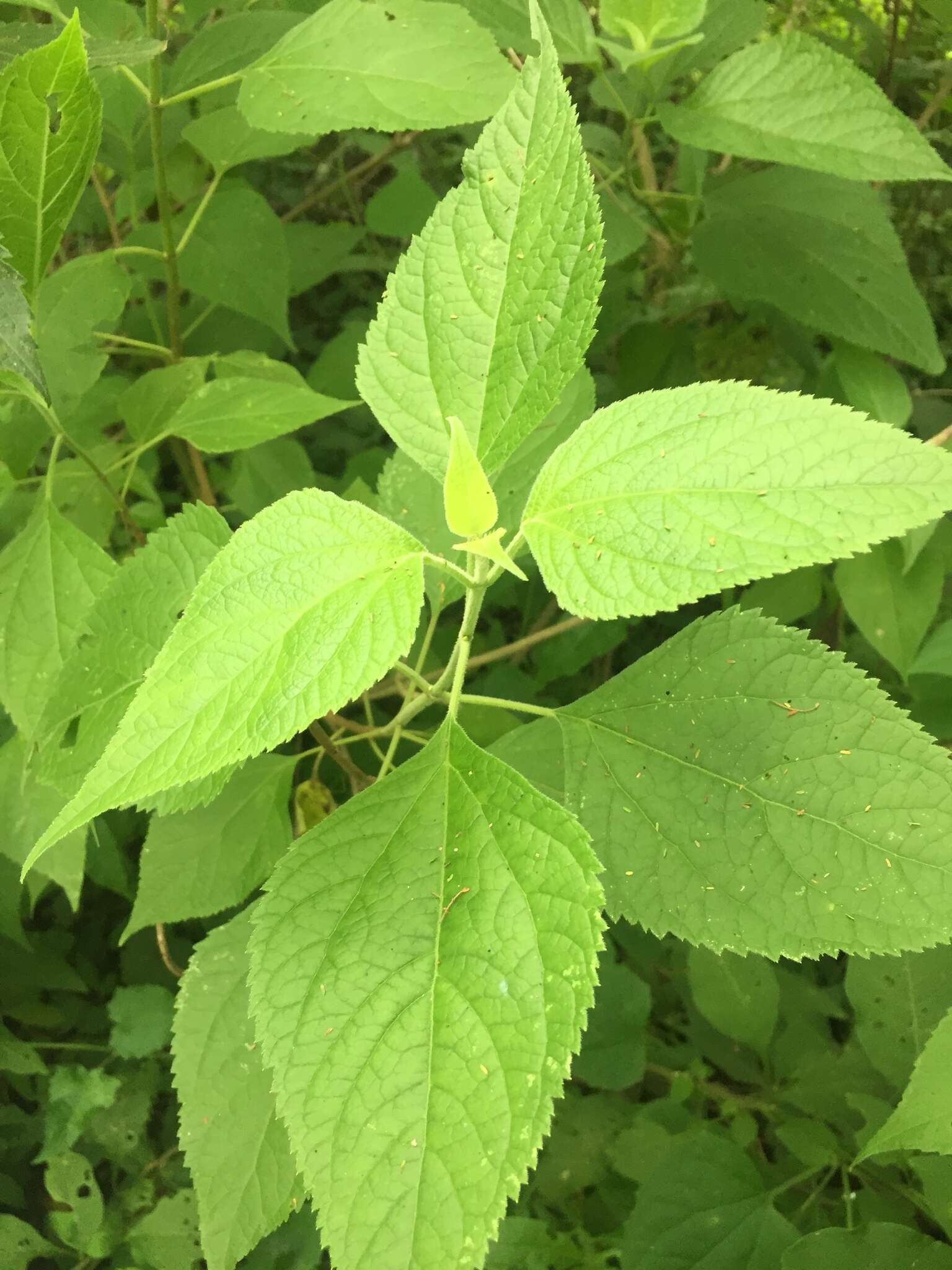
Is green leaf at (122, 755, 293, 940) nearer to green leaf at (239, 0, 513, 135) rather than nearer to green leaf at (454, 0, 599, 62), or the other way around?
green leaf at (239, 0, 513, 135)

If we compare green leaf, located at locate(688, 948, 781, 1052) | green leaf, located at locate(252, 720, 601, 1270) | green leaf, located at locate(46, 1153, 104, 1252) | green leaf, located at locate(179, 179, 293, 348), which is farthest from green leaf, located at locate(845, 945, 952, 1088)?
green leaf, located at locate(179, 179, 293, 348)

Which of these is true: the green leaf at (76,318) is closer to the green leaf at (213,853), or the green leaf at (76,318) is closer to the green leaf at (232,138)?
the green leaf at (232,138)

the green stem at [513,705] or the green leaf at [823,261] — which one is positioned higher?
the green leaf at [823,261]

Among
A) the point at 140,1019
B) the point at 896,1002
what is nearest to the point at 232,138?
the point at 140,1019

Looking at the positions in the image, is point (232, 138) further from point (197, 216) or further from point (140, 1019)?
point (140, 1019)

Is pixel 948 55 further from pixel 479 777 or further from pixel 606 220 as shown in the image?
pixel 479 777

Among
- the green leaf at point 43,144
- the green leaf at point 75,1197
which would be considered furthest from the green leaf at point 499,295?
the green leaf at point 75,1197
